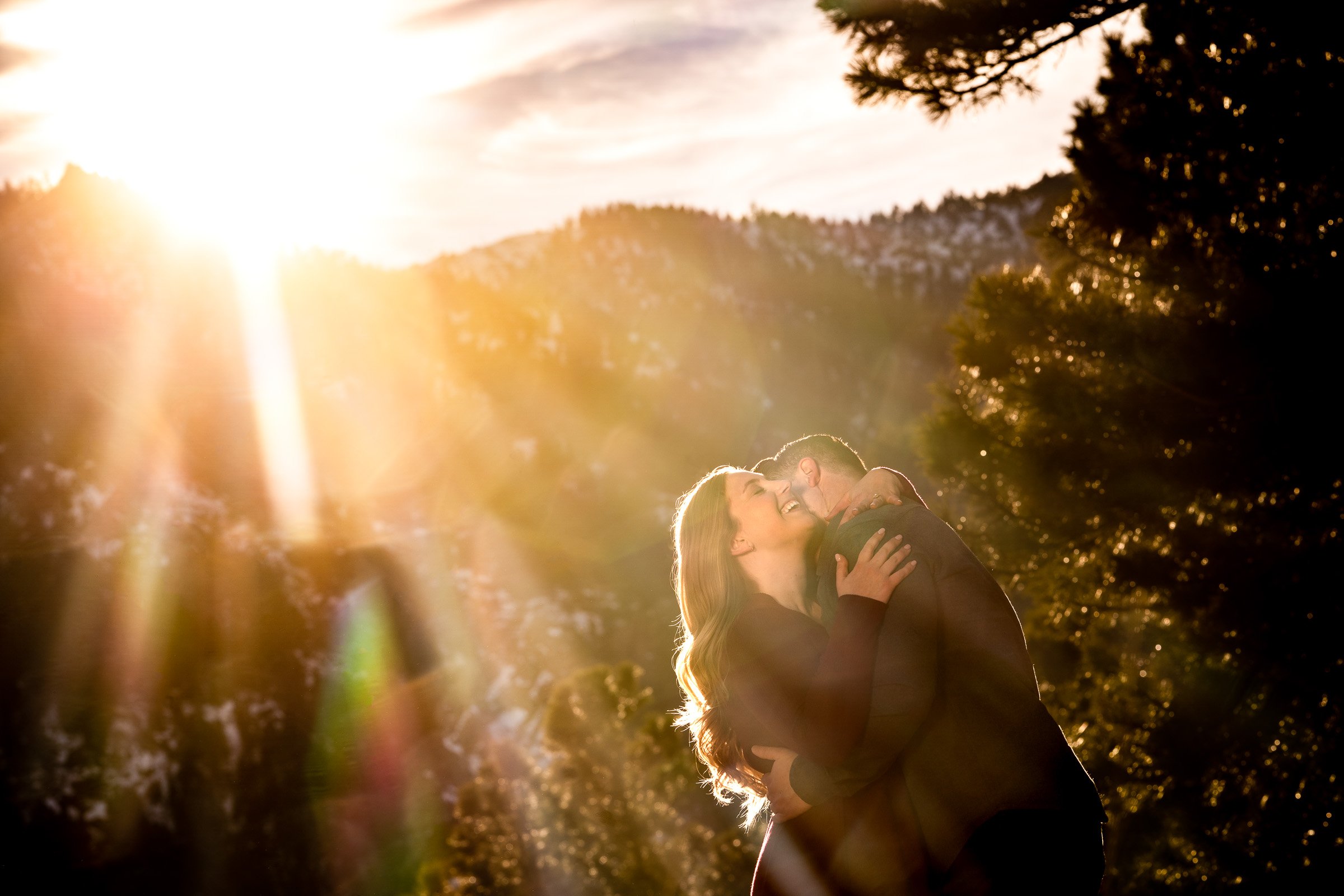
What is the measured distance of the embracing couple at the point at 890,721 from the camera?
201 cm

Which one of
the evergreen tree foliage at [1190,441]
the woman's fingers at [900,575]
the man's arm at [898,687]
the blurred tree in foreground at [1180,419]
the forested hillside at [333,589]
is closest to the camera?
the man's arm at [898,687]

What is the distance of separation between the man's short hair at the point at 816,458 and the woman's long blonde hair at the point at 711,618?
236 mm

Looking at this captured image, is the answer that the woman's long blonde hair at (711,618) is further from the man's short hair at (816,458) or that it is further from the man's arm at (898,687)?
the man's arm at (898,687)

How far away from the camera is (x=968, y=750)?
2.12 meters

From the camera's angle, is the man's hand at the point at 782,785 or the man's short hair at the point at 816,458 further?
the man's short hair at the point at 816,458

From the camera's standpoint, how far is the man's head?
2990mm

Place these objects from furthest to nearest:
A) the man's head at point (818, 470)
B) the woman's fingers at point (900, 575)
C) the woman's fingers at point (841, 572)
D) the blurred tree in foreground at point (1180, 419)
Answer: the blurred tree in foreground at point (1180, 419), the man's head at point (818, 470), the woman's fingers at point (841, 572), the woman's fingers at point (900, 575)

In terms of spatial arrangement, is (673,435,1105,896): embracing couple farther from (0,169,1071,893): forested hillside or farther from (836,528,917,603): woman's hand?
(0,169,1071,893): forested hillside

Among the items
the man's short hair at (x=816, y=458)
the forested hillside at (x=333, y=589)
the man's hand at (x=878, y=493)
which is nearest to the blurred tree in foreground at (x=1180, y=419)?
the man's short hair at (x=816, y=458)

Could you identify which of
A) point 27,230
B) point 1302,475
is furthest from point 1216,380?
point 27,230

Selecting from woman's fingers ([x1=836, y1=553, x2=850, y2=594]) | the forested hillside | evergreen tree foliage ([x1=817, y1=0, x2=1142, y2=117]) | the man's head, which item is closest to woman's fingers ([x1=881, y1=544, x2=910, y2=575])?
woman's fingers ([x1=836, y1=553, x2=850, y2=594])

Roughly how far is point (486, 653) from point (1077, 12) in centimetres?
6364

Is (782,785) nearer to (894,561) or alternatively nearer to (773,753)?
(773,753)

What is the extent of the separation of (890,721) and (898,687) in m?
0.09
